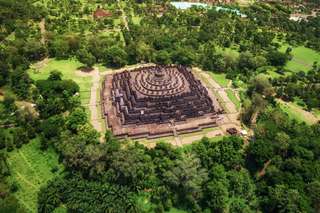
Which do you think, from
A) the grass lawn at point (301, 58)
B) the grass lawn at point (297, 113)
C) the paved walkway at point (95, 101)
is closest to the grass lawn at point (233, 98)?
the grass lawn at point (297, 113)

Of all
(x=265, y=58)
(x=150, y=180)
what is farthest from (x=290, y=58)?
(x=150, y=180)

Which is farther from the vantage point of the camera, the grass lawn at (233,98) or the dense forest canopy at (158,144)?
the grass lawn at (233,98)

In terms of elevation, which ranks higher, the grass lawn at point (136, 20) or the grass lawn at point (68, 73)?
the grass lawn at point (136, 20)

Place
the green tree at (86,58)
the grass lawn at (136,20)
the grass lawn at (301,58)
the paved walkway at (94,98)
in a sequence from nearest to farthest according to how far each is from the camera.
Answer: the paved walkway at (94,98), the green tree at (86,58), the grass lawn at (301,58), the grass lawn at (136,20)

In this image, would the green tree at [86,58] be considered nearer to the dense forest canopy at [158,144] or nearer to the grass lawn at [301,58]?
the dense forest canopy at [158,144]

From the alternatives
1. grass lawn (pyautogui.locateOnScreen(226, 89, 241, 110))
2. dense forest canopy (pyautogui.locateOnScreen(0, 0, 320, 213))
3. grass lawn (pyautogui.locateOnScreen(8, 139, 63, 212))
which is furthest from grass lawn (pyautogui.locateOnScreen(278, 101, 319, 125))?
grass lawn (pyautogui.locateOnScreen(8, 139, 63, 212))

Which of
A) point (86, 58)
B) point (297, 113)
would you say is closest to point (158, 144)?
point (86, 58)

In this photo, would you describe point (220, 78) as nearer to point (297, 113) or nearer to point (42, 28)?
point (297, 113)

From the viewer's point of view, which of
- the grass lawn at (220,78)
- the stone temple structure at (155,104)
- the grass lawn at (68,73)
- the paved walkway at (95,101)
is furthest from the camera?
the grass lawn at (220,78)
